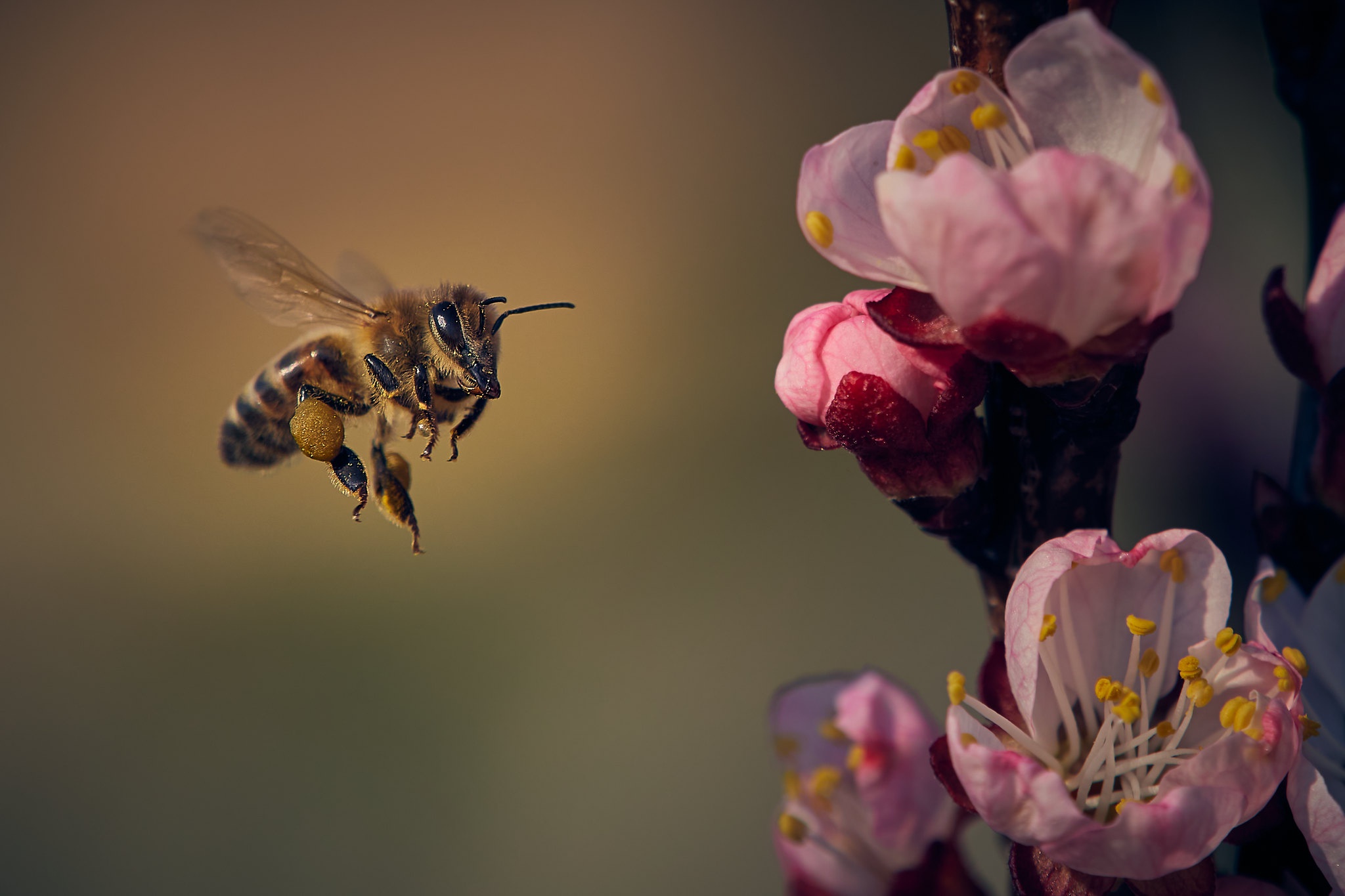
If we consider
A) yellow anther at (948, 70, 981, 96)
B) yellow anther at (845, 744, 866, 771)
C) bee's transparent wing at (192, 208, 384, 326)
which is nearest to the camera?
yellow anther at (948, 70, 981, 96)

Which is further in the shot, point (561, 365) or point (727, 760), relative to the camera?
point (561, 365)

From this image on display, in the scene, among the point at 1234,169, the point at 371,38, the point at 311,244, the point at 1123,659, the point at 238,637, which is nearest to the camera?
the point at 1123,659

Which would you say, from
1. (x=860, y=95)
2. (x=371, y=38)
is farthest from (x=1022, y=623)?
(x=371, y=38)

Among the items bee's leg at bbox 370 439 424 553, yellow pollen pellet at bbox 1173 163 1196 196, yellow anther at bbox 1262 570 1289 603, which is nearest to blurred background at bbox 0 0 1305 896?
yellow anther at bbox 1262 570 1289 603

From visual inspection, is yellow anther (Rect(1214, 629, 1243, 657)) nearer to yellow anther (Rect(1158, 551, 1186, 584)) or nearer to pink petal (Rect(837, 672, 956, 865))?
yellow anther (Rect(1158, 551, 1186, 584))

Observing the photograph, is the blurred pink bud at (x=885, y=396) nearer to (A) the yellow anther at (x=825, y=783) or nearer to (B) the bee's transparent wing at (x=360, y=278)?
(A) the yellow anther at (x=825, y=783)

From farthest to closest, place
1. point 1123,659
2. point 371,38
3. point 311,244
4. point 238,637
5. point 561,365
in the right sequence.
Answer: point 371,38 → point 311,244 → point 561,365 → point 238,637 → point 1123,659

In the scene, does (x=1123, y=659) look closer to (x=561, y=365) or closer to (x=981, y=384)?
(x=981, y=384)
